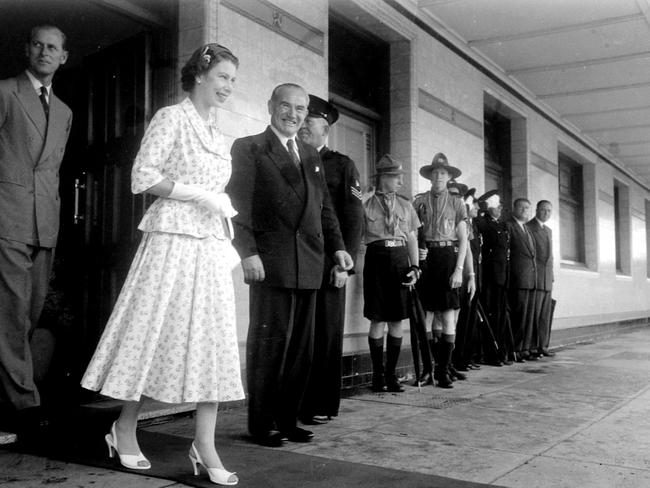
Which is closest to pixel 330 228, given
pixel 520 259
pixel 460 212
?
pixel 460 212

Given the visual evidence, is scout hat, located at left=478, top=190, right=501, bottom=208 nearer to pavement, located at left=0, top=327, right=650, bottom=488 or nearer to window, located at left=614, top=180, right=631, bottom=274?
pavement, located at left=0, top=327, right=650, bottom=488

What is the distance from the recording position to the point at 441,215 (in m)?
6.00

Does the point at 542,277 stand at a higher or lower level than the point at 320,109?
lower

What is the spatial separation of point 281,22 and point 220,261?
3062 millimetres

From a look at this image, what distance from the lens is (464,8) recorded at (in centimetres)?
745

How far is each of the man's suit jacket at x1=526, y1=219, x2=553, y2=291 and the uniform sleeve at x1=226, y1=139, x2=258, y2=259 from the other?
17.4 feet

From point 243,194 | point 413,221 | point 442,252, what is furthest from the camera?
point 442,252

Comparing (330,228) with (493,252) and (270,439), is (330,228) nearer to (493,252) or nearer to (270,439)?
(270,439)

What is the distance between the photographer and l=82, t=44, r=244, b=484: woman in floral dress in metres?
2.76

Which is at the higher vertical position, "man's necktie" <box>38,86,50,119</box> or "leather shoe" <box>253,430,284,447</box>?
"man's necktie" <box>38,86,50,119</box>

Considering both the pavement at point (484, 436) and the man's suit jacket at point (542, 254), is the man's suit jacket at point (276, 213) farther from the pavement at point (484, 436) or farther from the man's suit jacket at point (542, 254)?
the man's suit jacket at point (542, 254)

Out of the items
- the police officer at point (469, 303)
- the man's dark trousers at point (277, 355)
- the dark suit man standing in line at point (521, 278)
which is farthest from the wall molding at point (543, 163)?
the man's dark trousers at point (277, 355)

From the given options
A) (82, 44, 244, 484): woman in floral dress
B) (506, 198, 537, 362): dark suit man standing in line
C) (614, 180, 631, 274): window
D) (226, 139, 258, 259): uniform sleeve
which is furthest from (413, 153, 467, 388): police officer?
(614, 180, 631, 274): window

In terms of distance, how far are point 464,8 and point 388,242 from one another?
130 inches
